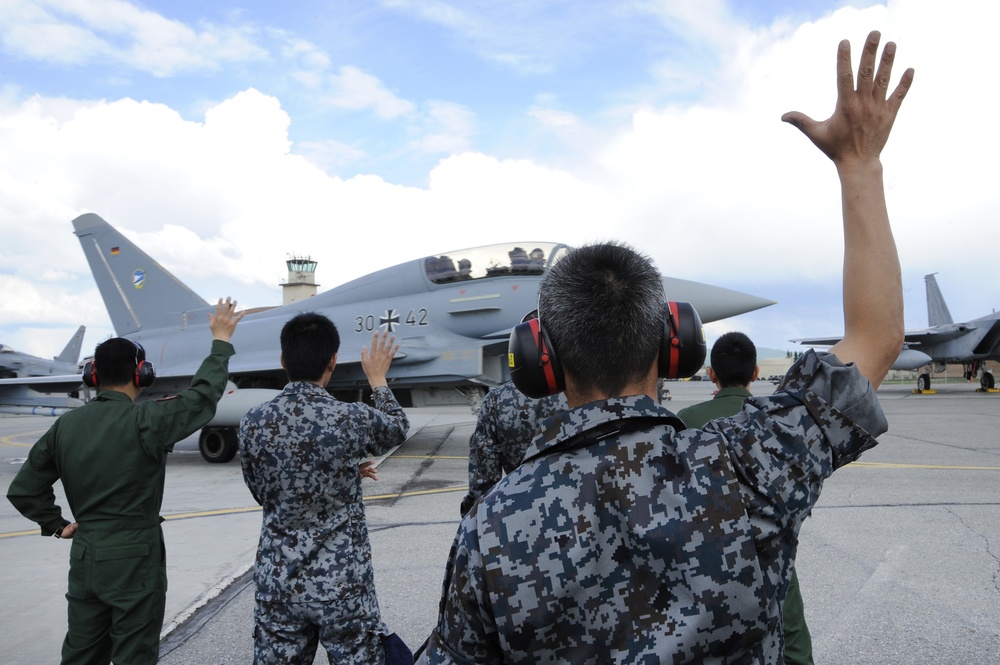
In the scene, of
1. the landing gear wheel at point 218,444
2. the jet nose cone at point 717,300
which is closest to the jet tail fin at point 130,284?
the landing gear wheel at point 218,444

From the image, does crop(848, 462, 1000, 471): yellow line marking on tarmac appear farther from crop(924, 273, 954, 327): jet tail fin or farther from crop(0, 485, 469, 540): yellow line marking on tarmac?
crop(924, 273, 954, 327): jet tail fin

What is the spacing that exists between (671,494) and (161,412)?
2597 millimetres

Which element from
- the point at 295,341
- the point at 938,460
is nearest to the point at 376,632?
the point at 295,341

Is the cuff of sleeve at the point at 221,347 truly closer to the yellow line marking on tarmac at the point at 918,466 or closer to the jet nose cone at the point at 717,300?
the jet nose cone at the point at 717,300

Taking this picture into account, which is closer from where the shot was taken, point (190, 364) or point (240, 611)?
point (240, 611)

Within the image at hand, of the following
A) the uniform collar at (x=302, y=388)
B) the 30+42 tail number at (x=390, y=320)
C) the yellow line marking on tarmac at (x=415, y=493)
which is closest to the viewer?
the uniform collar at (x=302, y=388)

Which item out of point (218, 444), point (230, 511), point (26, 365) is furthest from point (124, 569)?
point (26, 365)

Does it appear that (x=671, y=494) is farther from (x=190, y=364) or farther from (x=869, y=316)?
(x=190, y=364)

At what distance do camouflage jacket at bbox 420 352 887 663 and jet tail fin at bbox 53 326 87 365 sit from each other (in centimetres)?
5420

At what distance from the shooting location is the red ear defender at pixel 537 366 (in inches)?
54.7

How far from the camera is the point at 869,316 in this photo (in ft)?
4.76

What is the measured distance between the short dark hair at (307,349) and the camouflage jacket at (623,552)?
2.03 m

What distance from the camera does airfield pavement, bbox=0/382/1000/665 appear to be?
402 cm

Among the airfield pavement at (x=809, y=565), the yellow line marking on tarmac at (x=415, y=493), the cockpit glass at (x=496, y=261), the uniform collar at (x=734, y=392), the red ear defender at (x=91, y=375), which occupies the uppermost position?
the cockpit glass at (x=496, y=261)
